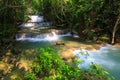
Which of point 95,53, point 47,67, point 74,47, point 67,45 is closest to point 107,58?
point 95,53

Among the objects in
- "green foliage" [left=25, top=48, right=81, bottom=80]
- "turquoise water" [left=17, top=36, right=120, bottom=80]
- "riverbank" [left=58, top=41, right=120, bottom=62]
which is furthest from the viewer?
"riverbank" [left=58, top=41, right=120, bottom=62]

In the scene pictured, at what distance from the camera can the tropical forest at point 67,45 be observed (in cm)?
730

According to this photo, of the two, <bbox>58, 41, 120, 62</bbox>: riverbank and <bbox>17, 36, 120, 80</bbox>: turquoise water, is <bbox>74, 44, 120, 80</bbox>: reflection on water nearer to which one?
<bbox>17, 36, 120, 80</bbox>: turquoise water

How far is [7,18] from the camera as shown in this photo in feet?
43.7

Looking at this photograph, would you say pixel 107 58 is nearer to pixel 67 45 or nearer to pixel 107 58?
pixel 107 58

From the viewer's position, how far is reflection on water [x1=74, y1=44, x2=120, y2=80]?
929cm

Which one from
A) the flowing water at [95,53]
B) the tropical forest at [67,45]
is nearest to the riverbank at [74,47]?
the tropical forest at [67,45]

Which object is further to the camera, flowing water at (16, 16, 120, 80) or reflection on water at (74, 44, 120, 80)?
flowing water at (16, 16, 120, 80)

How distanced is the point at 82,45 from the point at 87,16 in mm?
2059

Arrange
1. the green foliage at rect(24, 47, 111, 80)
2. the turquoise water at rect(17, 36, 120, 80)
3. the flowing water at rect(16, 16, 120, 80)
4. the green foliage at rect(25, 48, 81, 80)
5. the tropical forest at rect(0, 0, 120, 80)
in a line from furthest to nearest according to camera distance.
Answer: the flowing water at rect(16, 16, 120, 80)
the turquoise water at rect(17, 36, 120, 80)
the tropical forest at rect(0, 0, 120, 80)
the green foliage at rect(25, 48, 81, 80)
the green foliage at rect(24, 47, 111, 80)

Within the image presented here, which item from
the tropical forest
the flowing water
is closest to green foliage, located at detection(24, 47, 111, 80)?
the tropical forest

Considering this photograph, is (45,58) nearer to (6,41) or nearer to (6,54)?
(6,54)

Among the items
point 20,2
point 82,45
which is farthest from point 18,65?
point 82,45

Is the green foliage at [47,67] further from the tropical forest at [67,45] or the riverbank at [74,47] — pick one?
the riverbank at [74,47]
